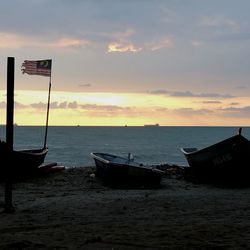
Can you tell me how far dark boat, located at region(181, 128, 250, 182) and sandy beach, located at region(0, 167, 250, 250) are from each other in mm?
1129

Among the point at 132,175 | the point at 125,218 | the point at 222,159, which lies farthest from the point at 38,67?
the point at 125,218

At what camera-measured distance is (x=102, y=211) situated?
1119cm

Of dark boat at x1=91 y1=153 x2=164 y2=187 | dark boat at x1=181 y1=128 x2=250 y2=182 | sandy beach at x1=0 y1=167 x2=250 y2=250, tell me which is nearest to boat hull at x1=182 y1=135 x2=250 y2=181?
dark boat at x1=181 y1=128 x2=250 y2=182

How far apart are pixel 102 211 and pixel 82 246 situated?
3.84 metres

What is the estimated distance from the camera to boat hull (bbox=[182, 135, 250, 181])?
17.8 m

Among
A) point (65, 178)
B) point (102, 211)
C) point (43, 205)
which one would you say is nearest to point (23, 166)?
point (65, 178)

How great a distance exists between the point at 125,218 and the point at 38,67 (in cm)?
1239

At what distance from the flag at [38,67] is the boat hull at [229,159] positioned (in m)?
7.40

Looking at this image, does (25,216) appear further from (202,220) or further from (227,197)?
(227,197)

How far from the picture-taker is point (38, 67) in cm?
2127

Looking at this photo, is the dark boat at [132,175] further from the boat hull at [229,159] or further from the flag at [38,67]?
the flag at [38,67]

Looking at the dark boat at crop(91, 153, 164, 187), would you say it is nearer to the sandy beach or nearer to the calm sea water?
the sandy beach

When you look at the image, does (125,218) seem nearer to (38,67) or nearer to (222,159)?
(222,159)

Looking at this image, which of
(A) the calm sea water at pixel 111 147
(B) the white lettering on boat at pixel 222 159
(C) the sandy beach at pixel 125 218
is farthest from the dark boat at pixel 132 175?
(A) the calm sea water at pixel 111 147
